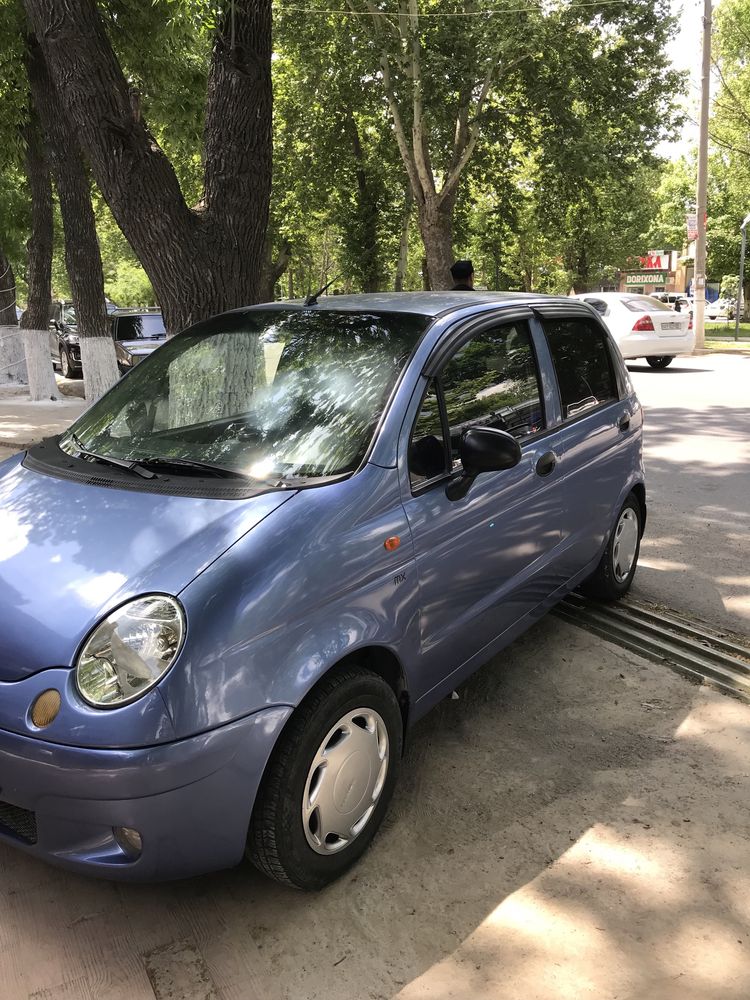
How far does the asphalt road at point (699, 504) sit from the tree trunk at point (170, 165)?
349cm

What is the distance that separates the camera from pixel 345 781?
2604 mm

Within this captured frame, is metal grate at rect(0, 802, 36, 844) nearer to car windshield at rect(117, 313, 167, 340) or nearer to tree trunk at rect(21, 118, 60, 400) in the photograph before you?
tree trunk at rect(21, 118, 60, 400)

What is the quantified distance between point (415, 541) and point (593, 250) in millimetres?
39752

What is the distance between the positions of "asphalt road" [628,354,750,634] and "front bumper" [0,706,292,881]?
3247 millimetres

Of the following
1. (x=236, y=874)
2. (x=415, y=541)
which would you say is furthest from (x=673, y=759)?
(x=236, y=874)

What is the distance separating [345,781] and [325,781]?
0.09 m

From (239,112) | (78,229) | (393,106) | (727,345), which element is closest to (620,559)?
(239,112)

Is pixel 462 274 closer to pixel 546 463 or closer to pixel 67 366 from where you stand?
pixel 546 463

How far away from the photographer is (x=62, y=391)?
18531 millimetres

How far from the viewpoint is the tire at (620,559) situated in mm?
4660

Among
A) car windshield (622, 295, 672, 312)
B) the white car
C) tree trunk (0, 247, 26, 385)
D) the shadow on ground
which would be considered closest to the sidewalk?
tree trunk (0, 247, 26, 385)

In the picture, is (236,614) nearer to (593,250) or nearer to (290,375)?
(290,375)

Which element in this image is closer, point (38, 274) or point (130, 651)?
point (130, 651)

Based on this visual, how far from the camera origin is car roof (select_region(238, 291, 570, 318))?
3471mm
